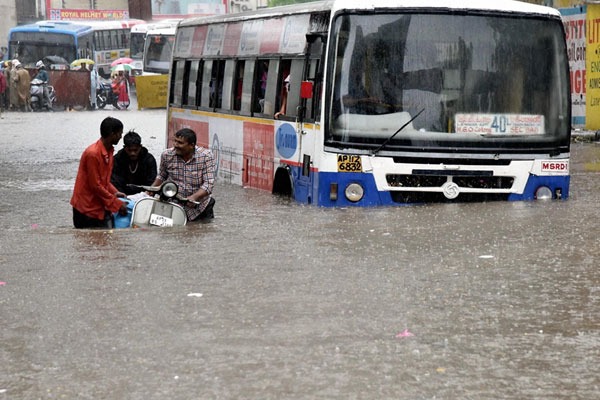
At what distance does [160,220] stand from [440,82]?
138 inches

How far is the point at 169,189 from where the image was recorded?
12617 millimetres

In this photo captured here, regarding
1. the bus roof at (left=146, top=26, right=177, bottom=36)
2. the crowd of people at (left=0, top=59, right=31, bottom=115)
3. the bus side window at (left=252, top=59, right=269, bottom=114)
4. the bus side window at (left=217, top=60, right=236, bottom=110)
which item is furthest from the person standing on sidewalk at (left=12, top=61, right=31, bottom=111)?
the bus side window at (left=252, top=59, right=269, bottom=114)

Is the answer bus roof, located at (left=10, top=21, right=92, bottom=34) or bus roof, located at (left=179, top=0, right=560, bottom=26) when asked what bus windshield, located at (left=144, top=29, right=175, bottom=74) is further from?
bus roof, located at (left=179, top=0, right=560, bottom=26)

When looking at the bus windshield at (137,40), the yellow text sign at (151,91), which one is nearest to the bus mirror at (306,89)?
the yellow text sign at (151,91)

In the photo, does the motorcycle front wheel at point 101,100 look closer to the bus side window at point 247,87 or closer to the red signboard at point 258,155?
the bus side window at point 247,87

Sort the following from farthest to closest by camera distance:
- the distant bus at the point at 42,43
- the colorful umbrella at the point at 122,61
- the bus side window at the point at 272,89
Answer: the colorful umbrella at the point at 122,61 → the distant bus at the point at 42,43 → the bus side window at the point at 272,89

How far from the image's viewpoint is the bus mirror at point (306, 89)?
14.7m

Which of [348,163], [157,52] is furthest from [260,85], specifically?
[157,52]

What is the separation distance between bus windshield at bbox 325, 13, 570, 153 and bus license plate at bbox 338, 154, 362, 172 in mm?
121

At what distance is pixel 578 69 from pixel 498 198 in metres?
14.9

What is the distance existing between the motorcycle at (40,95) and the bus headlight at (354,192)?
135 ft

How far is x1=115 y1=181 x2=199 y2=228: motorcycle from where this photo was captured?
12672mm

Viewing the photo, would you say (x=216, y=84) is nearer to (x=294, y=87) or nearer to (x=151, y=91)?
(x=294, y=87)

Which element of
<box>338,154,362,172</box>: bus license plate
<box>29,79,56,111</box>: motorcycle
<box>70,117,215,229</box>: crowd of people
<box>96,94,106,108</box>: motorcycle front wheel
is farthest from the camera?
<box>96,94,106,108</box>: motorcycle front wheel
